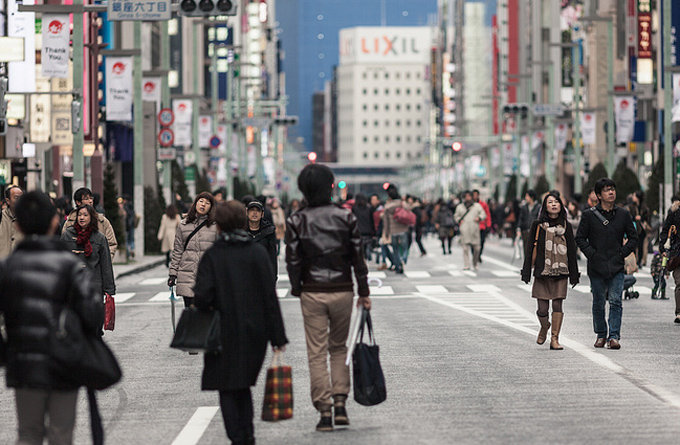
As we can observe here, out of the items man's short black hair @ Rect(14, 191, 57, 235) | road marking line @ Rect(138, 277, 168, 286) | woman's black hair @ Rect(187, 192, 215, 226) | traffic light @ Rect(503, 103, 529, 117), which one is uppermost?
traffic light @ Rect(503, 103, 529, 117)

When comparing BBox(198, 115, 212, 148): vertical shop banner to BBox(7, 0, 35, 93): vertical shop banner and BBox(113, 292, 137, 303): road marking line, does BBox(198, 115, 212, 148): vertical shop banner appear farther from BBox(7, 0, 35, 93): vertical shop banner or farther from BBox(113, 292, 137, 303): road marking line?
BBox(113, 292, 137, 303): road marking line

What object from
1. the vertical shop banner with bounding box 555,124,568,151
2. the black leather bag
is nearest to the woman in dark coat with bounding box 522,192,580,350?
the black leather bag

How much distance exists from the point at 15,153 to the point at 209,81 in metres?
67.0

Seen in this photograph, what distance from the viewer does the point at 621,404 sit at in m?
10.6

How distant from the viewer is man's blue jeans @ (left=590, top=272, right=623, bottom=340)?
47.9 feet

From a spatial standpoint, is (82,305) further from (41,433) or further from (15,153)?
(15,153)

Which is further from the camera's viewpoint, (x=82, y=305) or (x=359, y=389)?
(x=359, y=389)

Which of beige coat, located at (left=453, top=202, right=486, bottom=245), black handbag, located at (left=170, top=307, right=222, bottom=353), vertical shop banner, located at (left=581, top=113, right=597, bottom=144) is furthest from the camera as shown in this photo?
vertical shop banner, located at (left=581, top=113, right=597, bottom=144)

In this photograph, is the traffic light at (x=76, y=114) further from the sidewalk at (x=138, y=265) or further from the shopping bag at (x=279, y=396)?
the shopping bag at (x=279, y=396)

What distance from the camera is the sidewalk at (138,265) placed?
31.7 meters

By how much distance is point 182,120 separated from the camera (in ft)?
175

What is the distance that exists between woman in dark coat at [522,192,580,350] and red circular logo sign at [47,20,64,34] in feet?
58.4

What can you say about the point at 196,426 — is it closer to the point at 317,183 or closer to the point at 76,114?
the point at 317,183

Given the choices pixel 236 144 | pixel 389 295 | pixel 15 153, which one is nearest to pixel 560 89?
pixel 236 144
